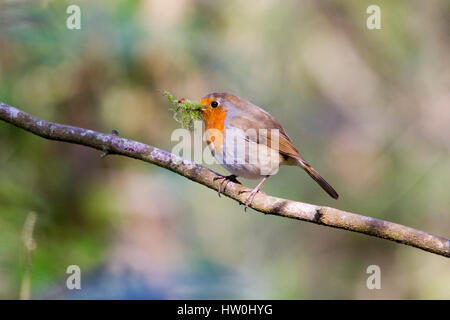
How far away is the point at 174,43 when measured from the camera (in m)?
4.88

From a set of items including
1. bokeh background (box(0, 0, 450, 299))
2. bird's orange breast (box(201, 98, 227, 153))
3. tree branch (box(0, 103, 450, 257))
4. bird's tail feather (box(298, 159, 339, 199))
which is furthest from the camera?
bokeh background (box(0, 0, 450, 299))

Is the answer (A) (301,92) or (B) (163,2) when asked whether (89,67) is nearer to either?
(B) (163,2)

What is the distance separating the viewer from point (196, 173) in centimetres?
312

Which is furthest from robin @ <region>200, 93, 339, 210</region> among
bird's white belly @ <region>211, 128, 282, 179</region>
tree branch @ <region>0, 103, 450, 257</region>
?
tree branch @ <region>0, 103, 450, 257</region>

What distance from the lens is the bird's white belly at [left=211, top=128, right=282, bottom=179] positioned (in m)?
3.58

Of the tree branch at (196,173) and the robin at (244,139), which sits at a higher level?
the robin at (244,139)

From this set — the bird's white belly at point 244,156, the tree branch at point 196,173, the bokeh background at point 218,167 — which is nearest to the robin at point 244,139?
the bird's white belly at point 244,156

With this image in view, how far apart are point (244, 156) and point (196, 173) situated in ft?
1.91

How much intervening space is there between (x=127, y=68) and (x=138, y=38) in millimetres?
307

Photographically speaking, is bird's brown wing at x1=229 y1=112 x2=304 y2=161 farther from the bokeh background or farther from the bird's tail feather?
the bokeh background

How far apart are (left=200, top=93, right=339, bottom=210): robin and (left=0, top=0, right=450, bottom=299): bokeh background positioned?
0.72 meters

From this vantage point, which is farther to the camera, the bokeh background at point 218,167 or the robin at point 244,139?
the bokeh background at point 218,167

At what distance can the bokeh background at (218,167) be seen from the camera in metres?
4.16

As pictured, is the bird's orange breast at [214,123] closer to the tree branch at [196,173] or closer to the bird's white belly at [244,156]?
the bird's white belly at [244,156]
